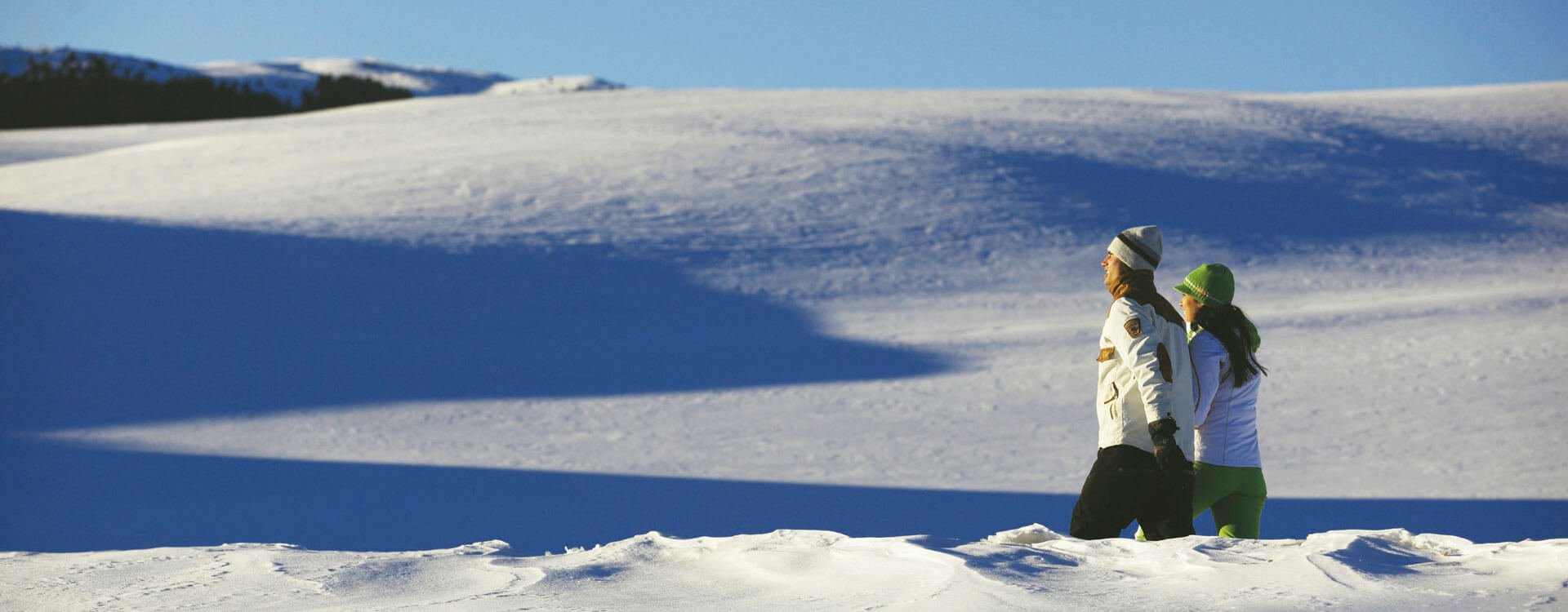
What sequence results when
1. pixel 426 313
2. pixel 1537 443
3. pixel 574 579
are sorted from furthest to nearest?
pixel 426 313 < pixel 1537 443 < pixel 574 579

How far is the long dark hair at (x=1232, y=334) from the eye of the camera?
12.2ft

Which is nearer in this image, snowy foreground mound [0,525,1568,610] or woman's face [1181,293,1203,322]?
snowy foreground mound [0,525,1568,610]

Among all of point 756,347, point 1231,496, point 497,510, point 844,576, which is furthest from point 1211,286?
Result: point 756,347

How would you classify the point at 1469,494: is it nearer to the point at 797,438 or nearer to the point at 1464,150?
the point at 797,438

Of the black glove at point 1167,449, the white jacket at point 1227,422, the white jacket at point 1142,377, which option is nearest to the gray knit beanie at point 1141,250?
the white jacket at point 1142,377

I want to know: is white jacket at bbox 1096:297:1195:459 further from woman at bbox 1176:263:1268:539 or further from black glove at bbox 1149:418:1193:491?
woman at bbox 1176:263:1268:539

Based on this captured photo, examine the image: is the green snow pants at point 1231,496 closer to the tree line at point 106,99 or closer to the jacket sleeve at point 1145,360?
the jacket sleeve at point 1145,360

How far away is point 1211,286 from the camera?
12.3 feet

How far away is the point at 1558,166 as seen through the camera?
18984 millimetres

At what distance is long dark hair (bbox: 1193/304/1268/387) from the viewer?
12.2ft

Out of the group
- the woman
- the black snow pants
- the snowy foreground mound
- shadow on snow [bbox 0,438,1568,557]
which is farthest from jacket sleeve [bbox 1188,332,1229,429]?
shadow on snow [bbox 0,438,1568,557]

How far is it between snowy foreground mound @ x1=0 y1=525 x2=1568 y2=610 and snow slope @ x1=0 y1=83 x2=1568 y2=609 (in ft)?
0.06

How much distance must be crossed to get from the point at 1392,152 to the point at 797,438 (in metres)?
14.2

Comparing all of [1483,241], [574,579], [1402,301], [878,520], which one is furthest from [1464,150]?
[574,579]
